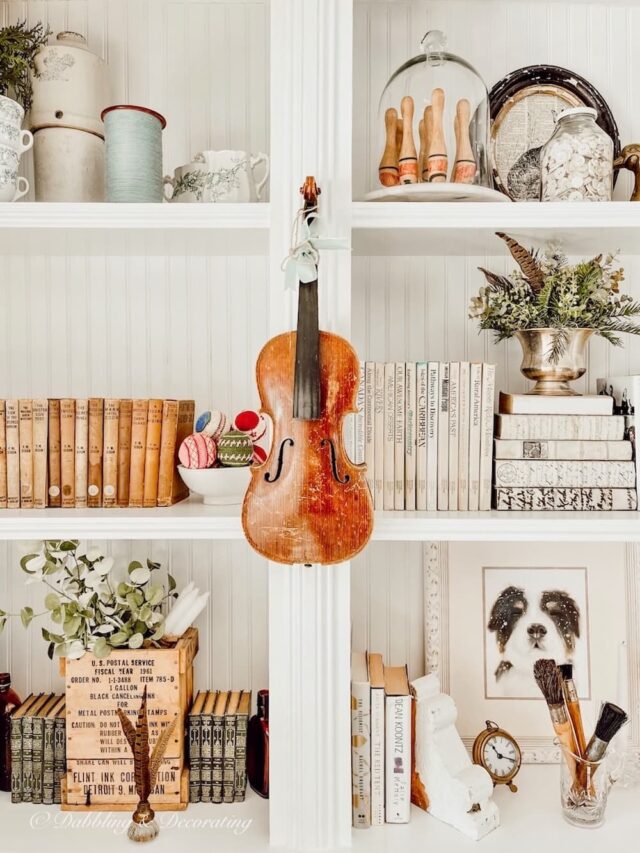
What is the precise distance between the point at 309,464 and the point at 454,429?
31cm

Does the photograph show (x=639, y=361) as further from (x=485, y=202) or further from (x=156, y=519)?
(x=156, y=519)

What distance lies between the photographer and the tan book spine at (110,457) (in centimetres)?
126

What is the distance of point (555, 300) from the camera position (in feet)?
4.12

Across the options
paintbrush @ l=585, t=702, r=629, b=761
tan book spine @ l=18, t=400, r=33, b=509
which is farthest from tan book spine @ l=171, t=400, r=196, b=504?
paintbrush @ l=585, t=702, r=629, b=761

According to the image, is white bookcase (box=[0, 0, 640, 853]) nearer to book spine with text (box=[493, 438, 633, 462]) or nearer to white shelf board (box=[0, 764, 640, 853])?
white shelf board (box=[0, 764, 640, 853])

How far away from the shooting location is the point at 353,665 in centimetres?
136

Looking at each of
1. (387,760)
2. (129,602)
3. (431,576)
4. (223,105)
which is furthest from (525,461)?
(223,105)

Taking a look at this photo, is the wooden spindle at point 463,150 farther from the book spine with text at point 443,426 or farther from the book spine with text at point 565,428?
the book spine with text at point 565,428

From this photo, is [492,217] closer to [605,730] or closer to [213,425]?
[213,425]

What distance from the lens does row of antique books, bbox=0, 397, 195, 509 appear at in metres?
1.25

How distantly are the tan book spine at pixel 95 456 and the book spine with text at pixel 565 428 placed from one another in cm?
72

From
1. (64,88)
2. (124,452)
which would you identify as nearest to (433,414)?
(124,452)

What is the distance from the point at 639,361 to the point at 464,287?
0.40 meters

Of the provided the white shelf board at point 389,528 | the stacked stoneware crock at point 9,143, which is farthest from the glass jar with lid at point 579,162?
the stacked stoneware crock at point 9,143
